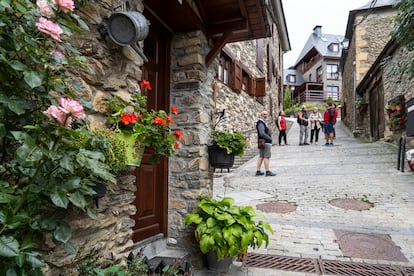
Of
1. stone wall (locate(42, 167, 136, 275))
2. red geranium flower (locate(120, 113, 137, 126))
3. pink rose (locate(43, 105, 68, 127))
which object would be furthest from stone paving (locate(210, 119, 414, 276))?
pink rose (locate(43, 105, 68, 127))

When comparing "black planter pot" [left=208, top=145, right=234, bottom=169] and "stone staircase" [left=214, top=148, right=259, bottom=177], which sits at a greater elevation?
"black planter pot" [left=208, top=145, right=234, bottom=169]

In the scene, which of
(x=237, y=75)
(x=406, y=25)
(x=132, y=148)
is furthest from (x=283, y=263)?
(x=237, y=75)

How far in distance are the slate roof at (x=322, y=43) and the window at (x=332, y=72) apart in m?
1.11

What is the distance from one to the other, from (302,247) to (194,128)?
190 centimetres

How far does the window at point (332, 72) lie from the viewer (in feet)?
104

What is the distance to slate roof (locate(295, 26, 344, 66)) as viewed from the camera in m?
32.0

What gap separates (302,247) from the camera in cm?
329

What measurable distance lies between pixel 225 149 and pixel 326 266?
158 cm

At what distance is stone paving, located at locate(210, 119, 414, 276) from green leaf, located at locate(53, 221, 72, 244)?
199cm

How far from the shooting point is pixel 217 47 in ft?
10.5

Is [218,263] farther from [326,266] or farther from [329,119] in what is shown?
[329,119]

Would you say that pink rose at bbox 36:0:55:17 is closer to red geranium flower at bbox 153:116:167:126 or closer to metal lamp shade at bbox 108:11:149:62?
metal lamp shade at bbox 108:11:149:62

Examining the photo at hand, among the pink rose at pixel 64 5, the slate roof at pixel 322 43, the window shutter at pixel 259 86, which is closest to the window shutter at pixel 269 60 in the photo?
the window shutter at pixel 259 86

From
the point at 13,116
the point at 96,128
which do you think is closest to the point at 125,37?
the point at 96,128
